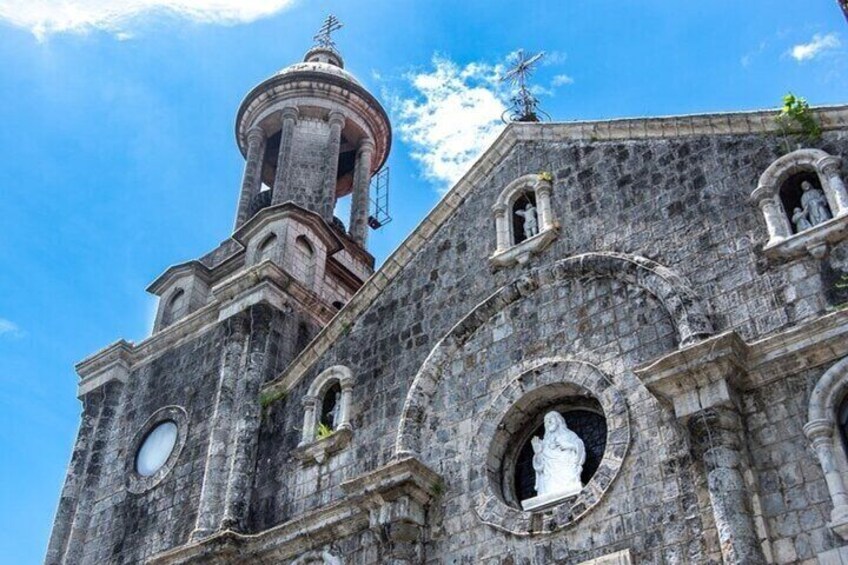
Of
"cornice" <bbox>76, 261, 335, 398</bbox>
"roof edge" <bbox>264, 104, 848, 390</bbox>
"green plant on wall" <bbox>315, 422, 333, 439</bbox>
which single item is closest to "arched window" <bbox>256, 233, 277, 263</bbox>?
"cornice" <bbox>76, 261, 335, 398</bbox>

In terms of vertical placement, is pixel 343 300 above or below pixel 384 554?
above

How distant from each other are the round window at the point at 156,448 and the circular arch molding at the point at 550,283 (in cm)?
498

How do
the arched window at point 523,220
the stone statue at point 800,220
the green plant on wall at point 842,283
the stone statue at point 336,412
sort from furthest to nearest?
the stone statue at point 336,412 → the arched window at point 523,220 → the stone statue at point 800,220 → the green plant on wall at point 842,283

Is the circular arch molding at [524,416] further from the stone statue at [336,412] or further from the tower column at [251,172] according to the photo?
the tower column at [251,172]

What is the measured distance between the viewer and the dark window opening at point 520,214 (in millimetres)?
14156

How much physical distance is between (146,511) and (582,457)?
25.2ft

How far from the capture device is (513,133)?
592 inches

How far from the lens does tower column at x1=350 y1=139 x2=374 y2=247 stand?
21703 mm

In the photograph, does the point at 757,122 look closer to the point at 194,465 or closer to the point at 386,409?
the point at 386,409

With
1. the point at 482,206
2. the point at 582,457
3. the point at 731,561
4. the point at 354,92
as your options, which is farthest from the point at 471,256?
the point at 354,92

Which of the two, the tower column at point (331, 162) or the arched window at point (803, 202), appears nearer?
the arched window at point (803, 202)

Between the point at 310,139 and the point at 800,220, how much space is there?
12476 millimetres

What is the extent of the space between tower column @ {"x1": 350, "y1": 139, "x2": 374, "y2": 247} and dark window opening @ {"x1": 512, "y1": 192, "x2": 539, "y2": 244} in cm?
726

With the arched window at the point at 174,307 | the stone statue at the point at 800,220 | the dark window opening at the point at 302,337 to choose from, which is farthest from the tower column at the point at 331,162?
the stone statue at the point at 800,220
